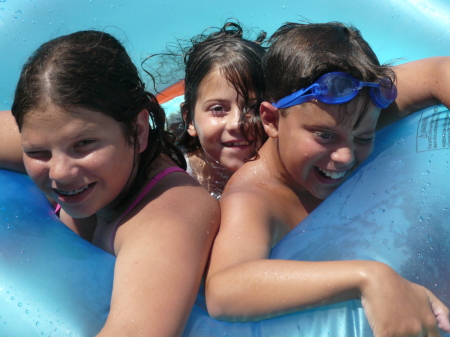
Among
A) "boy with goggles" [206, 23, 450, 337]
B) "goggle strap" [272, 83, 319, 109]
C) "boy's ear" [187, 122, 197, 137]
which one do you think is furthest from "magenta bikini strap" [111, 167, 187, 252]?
"boy's ear" [187, 122, 197, 137]

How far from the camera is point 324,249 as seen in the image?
142 cm

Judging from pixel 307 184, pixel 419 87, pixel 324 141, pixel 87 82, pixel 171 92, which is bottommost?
pixel 171 92

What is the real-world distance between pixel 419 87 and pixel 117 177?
115 centimetres

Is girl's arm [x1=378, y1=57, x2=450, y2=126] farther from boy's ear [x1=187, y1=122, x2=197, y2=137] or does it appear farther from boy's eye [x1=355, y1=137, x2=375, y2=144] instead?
boy's ear [x1=187, y1=122, x2=197, y2=137]

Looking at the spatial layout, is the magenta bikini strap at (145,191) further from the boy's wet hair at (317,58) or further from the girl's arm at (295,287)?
the boy's wet hair at (317,58)

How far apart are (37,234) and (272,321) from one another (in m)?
0.80

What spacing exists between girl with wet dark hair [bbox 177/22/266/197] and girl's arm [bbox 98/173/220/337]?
507 millimetres

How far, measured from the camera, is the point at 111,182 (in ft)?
5.15

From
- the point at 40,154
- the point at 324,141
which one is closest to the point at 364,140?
the point at 324,141

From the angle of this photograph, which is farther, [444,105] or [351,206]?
[444,105]

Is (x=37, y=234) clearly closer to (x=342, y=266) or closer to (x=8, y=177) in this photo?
(x=8, y=177)

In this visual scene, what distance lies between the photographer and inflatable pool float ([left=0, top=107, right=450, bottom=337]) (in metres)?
1.29

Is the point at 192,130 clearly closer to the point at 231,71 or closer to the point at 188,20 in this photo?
the point at 231,71

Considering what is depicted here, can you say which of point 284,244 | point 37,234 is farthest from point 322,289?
point 37,234
